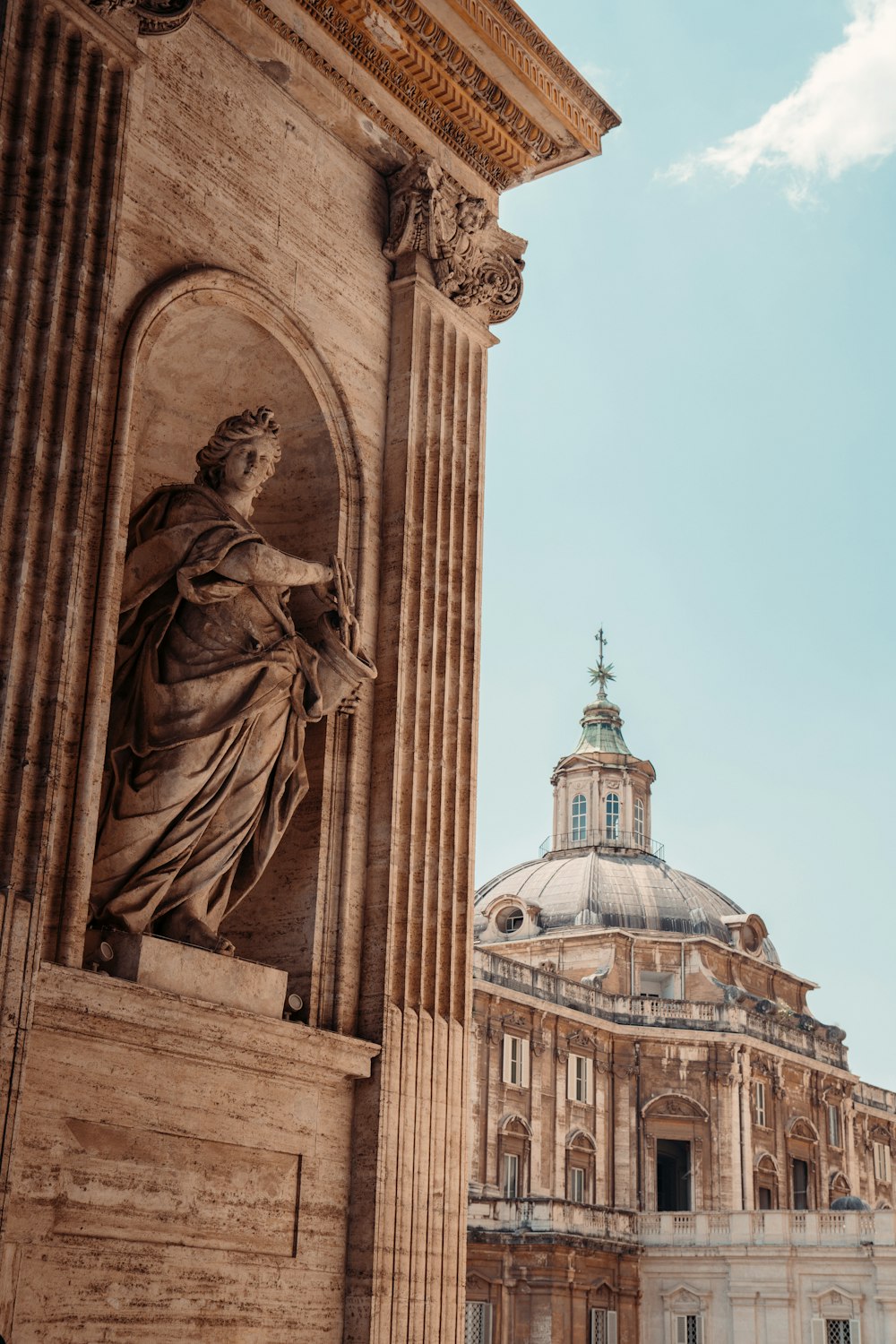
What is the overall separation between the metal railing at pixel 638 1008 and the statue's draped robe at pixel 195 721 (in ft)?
178

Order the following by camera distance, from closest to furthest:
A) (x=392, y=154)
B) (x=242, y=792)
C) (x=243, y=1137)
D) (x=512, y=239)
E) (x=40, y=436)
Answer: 1. (x=40, y=436)
2. (x=243, y=1137)
3. (x=242, y=792)
4. (x=392, y=154)
5. (x=512, y=239)

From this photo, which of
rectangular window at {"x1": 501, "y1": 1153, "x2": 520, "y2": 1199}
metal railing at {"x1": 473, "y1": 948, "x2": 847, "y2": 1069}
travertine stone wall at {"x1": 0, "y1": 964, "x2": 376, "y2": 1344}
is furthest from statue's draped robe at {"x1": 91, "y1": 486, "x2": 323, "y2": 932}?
rectangular window at {"x1": 501, "y1": 1153, "x2": 520, "y2": 1199}

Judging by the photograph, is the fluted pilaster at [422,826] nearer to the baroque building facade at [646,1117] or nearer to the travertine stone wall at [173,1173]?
the travertine stone wall at [173,1173]

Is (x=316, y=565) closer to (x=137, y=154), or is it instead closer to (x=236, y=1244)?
(x=137, y=154)

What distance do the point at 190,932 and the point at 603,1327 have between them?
53.5 metres

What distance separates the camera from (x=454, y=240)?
1155 centimetres

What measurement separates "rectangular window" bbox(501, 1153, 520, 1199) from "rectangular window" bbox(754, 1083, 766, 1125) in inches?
554

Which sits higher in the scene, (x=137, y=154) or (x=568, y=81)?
(x=568, y=81)

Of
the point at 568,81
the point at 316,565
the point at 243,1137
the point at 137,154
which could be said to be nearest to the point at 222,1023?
the point at 243,1137

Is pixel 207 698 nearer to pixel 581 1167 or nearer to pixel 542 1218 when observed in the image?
pixel 542 1218

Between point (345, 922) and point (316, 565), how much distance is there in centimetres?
200

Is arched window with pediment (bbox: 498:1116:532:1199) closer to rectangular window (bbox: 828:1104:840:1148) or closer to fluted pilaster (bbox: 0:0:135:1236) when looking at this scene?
rectangular window (bbox: 828:1104:840:1148)

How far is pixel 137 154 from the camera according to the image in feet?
30.9

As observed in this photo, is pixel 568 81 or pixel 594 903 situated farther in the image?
pixel 594 903
